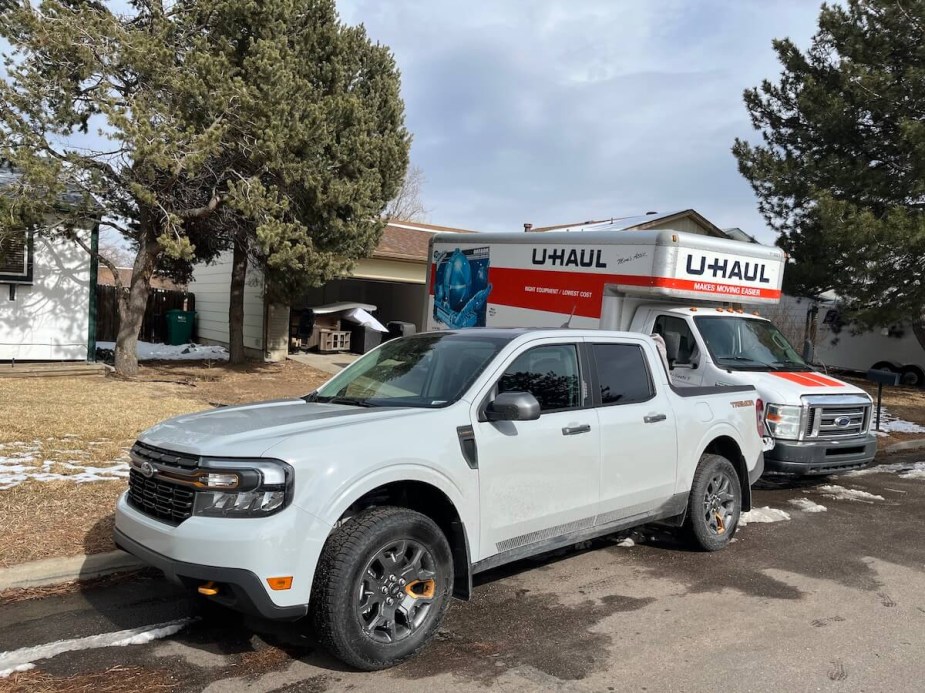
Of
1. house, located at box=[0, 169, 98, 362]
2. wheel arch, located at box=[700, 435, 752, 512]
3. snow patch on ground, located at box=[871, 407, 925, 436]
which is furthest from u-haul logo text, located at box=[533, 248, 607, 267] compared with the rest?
house, located at box=[0, 169, 98, 362]

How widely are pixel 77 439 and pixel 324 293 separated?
19.1 meters

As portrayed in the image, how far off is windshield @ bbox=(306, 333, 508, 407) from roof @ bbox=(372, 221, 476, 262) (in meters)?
13.3

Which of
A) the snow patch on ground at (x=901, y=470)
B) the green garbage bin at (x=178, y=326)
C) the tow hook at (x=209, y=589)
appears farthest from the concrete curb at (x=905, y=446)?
the green garbage bin at (x=178, y=326)

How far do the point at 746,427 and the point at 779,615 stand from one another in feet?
6.46

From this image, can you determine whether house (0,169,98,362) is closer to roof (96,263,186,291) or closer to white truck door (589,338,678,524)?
roof (96,263,186,291)

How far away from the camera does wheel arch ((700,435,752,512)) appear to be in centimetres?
610

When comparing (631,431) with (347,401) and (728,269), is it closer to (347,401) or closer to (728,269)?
(347,401)

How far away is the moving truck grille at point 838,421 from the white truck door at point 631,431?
3.14 m

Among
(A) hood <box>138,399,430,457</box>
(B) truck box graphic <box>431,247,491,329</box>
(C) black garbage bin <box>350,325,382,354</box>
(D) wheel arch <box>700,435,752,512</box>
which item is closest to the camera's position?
(A) hood <box>138,399,430,457</box>

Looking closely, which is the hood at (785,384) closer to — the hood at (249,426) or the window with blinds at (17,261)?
the hood at (249,426)

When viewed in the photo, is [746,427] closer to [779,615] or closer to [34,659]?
[779,615]

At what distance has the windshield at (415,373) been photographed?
4.46 meters

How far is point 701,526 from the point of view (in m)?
5.68

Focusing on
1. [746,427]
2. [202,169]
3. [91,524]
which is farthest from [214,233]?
[746,427]
